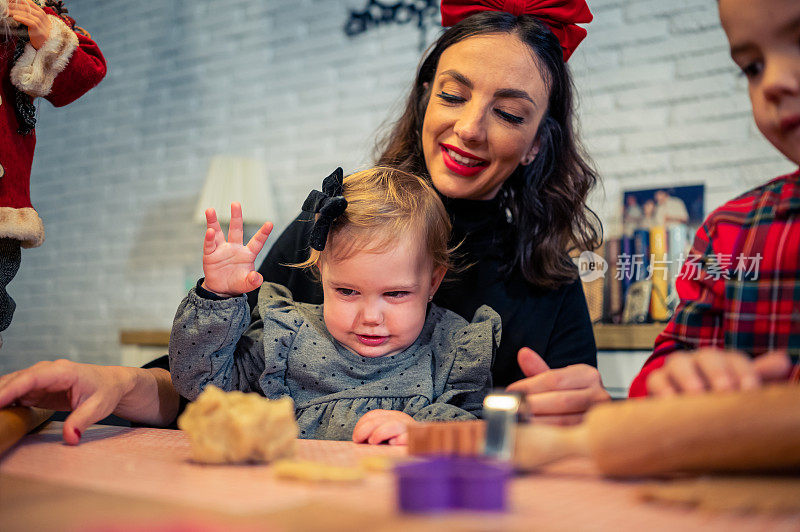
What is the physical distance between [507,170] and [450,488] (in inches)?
44.5

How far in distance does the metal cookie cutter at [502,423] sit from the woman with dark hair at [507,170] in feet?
2.75

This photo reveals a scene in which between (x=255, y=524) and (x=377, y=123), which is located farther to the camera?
(x=377, y=123)

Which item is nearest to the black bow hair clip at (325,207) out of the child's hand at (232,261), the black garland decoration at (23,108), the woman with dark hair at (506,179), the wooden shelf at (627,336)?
the child's hand at (232,261)

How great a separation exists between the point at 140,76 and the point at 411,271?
12.2 feet

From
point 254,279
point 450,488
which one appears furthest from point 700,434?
point 254,279

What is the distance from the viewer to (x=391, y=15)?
11.5 ft

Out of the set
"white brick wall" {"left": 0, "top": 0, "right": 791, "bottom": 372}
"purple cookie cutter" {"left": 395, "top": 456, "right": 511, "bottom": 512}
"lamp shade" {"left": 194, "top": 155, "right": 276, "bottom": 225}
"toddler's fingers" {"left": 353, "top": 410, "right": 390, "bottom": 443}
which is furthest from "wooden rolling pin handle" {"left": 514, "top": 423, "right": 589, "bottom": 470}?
"lamp shade" {"left": 194, "top": 155, "right": 276, "bottom": 225}

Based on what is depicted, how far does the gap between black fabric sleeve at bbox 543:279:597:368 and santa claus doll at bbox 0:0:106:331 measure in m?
1.14

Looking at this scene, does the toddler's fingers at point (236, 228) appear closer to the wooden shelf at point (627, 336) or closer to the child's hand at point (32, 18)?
the child's hand at point (32, 18)

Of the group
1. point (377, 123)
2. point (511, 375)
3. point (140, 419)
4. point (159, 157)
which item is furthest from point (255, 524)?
point (159, 157)

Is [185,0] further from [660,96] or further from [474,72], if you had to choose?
[474,72]

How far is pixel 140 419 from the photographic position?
105 cm

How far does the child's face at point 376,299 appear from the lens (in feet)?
3.77

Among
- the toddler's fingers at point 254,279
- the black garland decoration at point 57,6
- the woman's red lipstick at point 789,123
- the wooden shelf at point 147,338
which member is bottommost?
the wooden shelf at point 147,338
